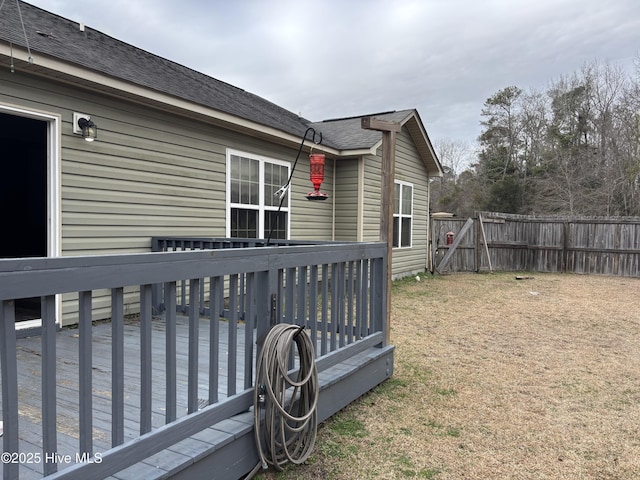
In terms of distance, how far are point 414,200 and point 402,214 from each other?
0.86m

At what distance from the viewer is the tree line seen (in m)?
17.9

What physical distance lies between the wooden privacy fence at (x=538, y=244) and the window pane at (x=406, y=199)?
151cm

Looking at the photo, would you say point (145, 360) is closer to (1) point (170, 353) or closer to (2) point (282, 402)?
(1) point (170, 353)

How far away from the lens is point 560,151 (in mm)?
21141

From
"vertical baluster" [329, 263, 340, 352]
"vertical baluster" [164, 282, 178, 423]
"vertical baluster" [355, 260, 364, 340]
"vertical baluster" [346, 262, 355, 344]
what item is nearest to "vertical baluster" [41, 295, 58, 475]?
"vertical baluster" [164, 282, 178, 423]

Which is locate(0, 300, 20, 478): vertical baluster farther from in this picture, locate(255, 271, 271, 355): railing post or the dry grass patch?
the dry grass patch

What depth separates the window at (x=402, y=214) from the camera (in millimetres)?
10000

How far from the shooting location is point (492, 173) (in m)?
25.1

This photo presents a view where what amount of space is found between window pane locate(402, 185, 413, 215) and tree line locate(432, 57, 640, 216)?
39.0ft

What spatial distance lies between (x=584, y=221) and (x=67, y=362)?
41.6 feet

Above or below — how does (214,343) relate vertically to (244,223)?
below

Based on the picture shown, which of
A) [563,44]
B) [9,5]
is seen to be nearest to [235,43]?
[9,5]

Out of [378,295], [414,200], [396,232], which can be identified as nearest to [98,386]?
[378,295]

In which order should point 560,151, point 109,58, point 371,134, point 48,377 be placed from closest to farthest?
point 48,377 → point 109,58 → point 371,134 → point 560,151
